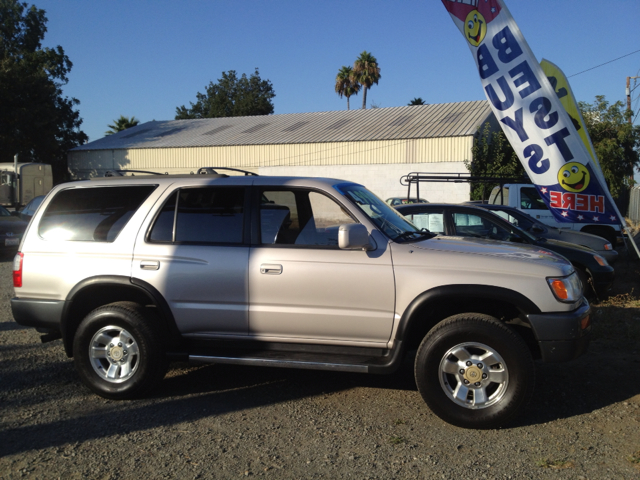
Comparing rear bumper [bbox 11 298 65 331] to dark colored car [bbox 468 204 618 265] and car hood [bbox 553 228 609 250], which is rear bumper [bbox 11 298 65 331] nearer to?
dark colored car [bbox 468 204 618 265]

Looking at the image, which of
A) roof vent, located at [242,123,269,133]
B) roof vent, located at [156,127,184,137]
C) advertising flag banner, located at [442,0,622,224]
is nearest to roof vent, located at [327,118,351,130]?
roof vent, located at [242,123,269,133]

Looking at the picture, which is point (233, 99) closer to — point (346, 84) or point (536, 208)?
point (346, 84)

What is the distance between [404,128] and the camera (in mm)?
32688

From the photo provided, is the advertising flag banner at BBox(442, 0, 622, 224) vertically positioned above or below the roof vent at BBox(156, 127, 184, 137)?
below

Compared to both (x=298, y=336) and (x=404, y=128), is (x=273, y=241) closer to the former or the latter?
(x=298, y=336)

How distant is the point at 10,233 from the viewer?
13844 millimetres

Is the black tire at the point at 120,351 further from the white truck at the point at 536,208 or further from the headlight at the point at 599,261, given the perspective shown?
the white truck at the point at 536,208

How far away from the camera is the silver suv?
4.12 metres

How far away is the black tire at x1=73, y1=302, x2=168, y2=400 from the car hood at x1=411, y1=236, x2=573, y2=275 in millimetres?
2274

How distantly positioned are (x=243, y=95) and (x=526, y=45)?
204 ft

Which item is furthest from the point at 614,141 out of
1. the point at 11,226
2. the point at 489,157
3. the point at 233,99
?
the point at 233,99

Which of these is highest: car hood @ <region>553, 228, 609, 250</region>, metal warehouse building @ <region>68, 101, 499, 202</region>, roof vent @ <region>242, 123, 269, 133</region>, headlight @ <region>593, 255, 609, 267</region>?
roof vent @ <region>242, 123, 269, 133</region>

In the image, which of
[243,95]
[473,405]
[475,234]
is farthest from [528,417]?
[243,95]

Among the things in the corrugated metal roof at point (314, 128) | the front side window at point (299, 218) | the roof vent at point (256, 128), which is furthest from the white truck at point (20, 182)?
the front side window at point (299, 218)
